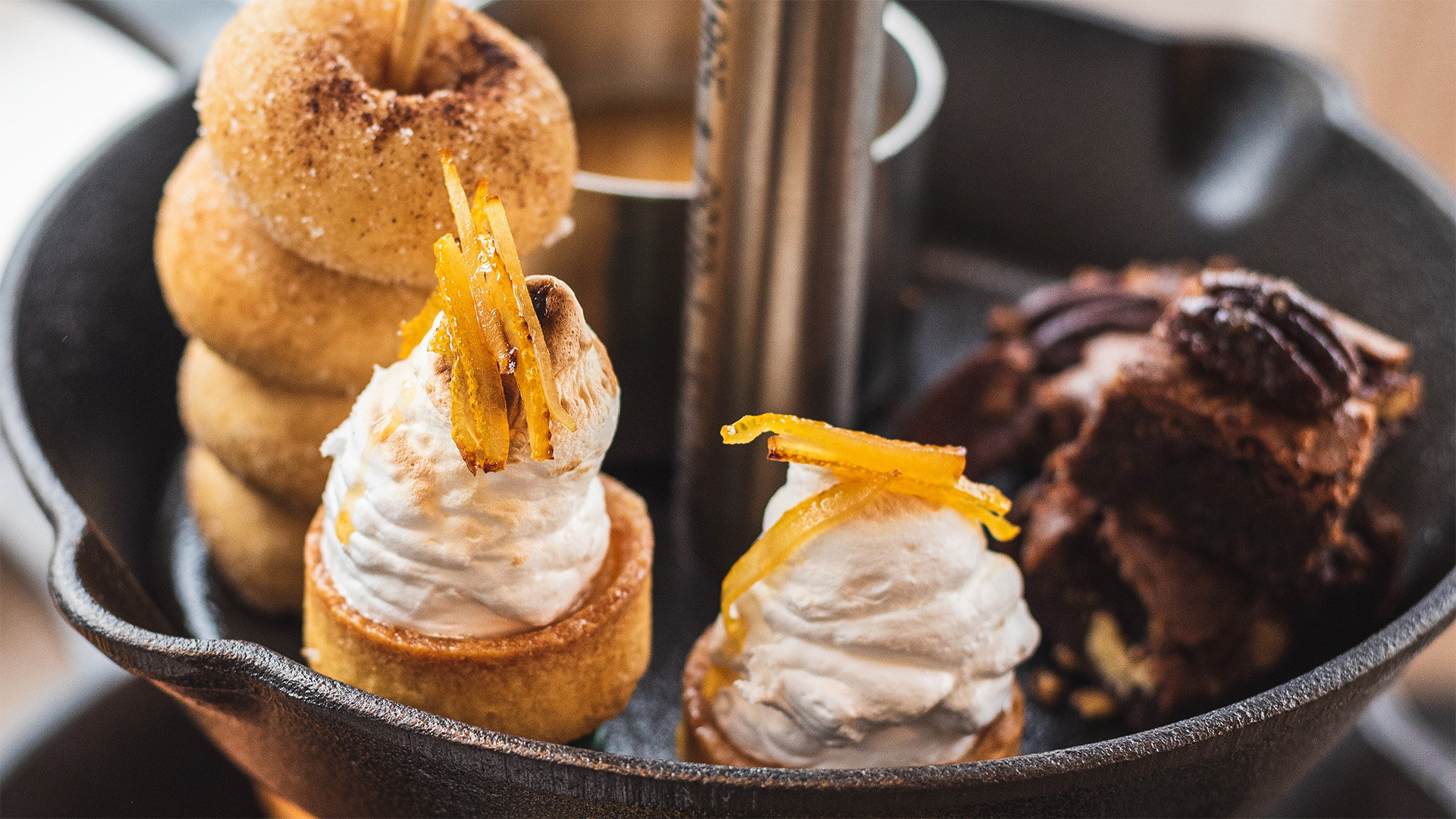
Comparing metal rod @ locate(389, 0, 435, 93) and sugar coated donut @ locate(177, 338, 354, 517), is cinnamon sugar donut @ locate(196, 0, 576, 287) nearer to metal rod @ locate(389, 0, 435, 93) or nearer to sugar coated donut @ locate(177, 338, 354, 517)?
metal rod @ locate(389, 0, 435, 93)

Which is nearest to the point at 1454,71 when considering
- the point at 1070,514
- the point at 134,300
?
the point at 1070,514

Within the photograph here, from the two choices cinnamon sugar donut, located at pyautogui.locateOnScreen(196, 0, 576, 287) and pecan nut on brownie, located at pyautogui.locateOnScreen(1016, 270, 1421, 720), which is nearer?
cinnamon sugar donut, located at pyautogui.locateOnScreen(196, 0, 576, 287)

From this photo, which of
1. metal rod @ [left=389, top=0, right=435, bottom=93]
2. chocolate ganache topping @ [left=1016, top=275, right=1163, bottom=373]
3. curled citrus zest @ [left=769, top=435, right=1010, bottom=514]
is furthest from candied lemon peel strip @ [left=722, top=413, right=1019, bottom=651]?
chocolate ganache topping @ [left=1016, top=275, right=1163, bottom=373]

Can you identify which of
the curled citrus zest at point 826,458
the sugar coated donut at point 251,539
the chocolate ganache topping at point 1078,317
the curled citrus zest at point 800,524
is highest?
the curled citrus zest at point 826,458

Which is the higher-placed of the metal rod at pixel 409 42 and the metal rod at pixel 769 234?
the metal rod at pixel 409 42

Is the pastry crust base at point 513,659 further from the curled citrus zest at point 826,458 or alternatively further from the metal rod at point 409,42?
the metal rod at point 409,42

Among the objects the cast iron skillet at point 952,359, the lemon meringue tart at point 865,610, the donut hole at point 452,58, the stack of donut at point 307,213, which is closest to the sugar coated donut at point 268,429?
the stack of donut at point 307,213

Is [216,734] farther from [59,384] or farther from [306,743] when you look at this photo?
[59,384]

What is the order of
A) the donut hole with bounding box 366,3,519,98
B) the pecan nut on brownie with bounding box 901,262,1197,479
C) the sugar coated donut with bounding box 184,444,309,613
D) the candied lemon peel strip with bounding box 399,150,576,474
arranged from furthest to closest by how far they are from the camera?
1. the pecan nut on brownie with bounding box 901,262,1197,479
2. the sugar coated donut with bounding box 184,444,309,613
3. the donut hole with bounding box 366,3,519,98
4. the candied lemon peel strip with bounding box 399,150,576,474
